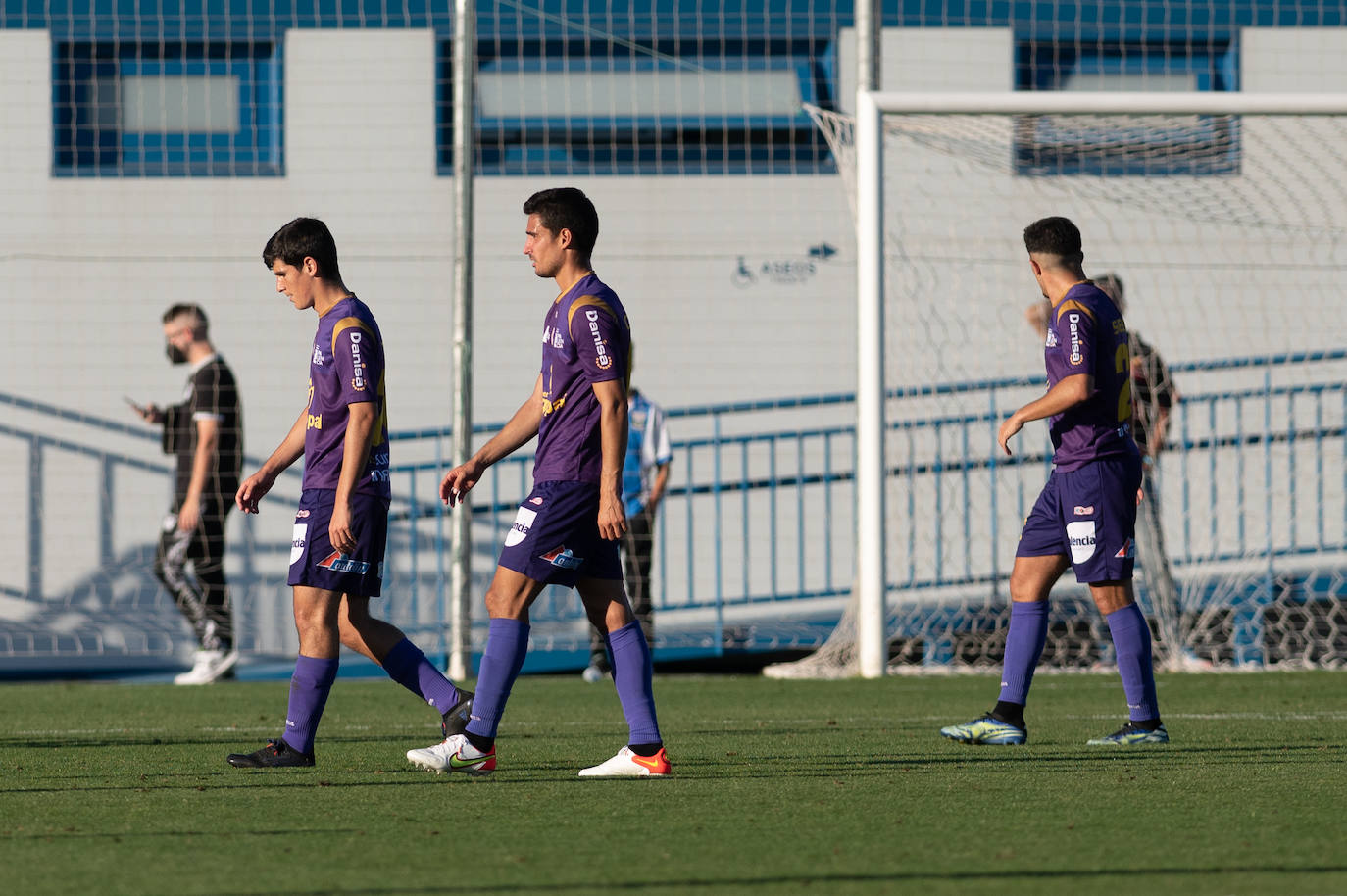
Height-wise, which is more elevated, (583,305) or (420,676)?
(583,305)

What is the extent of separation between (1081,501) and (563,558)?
1.74 meters

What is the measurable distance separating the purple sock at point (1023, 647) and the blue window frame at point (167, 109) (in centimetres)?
836

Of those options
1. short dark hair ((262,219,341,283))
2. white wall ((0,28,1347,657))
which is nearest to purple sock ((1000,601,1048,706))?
short dark hair ((262,219,341,283))

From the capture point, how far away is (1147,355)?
9.13 m

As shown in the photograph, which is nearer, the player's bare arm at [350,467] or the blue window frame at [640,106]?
the player's bare arm at [350,467]

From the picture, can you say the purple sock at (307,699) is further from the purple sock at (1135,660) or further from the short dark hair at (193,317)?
the short dark hair at (193,317)

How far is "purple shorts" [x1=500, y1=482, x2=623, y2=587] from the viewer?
470cm

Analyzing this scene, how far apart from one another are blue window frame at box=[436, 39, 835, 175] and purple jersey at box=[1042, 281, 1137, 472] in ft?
24.8

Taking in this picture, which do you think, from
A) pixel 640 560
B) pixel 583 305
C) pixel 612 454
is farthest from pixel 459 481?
pixel 640 560

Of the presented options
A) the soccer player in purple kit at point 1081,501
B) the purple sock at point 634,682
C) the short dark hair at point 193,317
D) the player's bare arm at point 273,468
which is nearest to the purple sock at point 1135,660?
the soccer player in purple kit at point 1081,501

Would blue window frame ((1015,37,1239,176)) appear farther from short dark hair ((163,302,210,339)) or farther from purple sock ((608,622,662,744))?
purple sock ((608,622,662,744))

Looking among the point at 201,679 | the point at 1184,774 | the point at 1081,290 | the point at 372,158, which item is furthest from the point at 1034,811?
the point at 372,158

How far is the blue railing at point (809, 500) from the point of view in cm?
1134

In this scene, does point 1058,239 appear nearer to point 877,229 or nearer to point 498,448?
point 498,448
